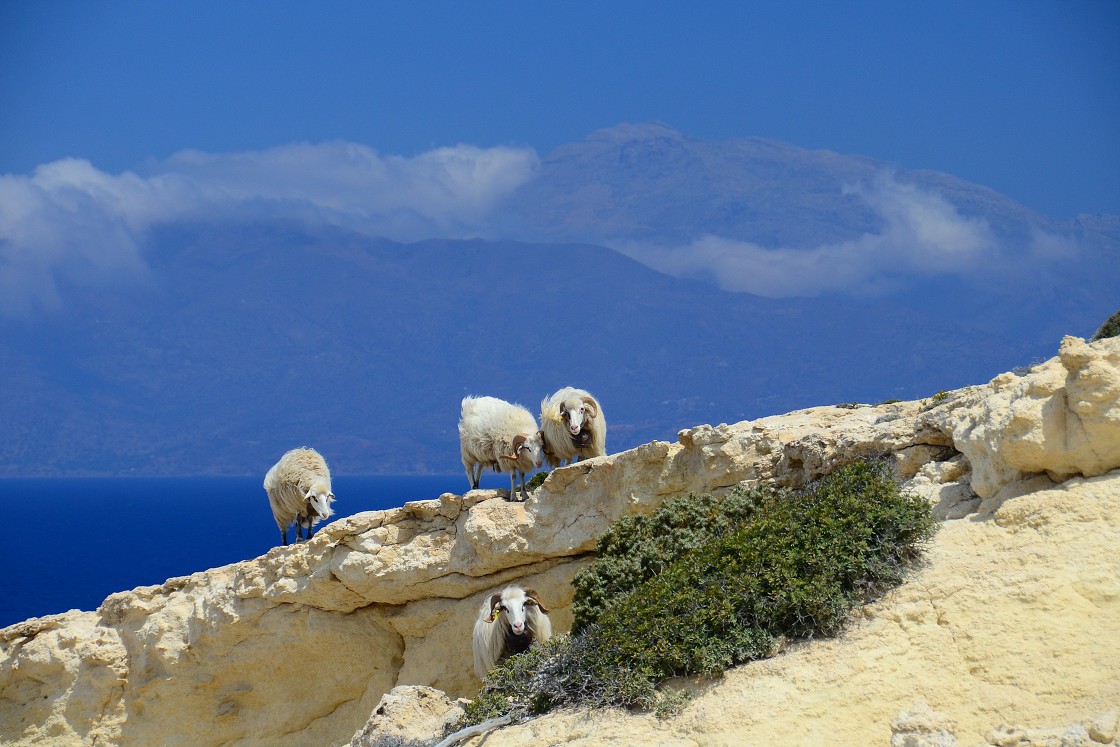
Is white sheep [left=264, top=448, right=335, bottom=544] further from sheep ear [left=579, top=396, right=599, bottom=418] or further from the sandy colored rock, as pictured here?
the sandy colored rock

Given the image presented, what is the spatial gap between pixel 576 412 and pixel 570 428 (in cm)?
27

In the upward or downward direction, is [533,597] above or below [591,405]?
below

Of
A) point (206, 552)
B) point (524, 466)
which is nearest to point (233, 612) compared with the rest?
point (524, 466)

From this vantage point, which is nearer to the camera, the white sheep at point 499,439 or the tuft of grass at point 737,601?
the tuft of grass at point 737,601

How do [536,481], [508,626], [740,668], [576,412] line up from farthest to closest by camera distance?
[576,412] < [536,481] < [508,626] < [740,668]

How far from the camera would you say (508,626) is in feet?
48.0

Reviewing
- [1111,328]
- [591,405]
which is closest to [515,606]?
[591,405]

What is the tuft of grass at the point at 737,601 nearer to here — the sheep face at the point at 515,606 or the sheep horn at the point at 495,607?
the sheep face at the point at 515,606

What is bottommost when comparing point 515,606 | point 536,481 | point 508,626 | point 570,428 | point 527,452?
point 508,626

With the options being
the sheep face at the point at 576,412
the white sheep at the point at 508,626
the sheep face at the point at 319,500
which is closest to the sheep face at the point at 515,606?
the white sheep at the point at 508,626

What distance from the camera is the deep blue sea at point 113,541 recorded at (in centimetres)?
7494

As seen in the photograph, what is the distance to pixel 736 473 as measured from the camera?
49.5ft

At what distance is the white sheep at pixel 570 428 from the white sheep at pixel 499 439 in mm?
235

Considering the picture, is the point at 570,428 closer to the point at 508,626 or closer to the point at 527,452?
the point at 527,452
